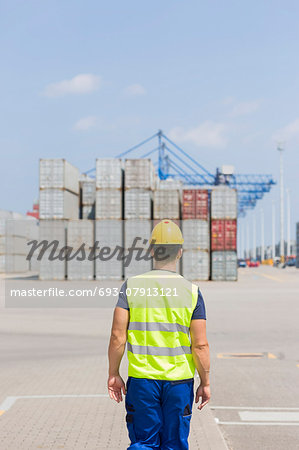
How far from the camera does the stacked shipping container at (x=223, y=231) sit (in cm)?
4134

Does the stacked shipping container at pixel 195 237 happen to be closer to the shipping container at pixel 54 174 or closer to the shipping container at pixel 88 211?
the shipping container at pixel 88 211

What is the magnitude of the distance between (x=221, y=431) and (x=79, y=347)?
594 cm

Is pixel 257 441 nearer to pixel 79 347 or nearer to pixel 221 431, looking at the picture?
pixel 221 431

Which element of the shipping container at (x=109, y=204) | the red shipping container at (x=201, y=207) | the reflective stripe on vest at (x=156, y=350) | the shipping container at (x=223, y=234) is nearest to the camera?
the reflective stripe on vest at (x=156, y=350)

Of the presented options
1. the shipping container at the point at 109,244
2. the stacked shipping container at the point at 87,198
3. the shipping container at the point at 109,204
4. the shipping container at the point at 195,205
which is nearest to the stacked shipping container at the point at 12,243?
the stacked shipping container at the point at 87,198

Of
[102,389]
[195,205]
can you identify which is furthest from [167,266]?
[195,205]

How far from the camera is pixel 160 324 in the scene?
3.78 m

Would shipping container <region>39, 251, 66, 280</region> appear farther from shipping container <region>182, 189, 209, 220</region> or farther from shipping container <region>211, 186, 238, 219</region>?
shipping container <region>211, 186, 238, 219</region>

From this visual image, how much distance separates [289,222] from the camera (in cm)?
11844

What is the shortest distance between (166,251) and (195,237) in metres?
37.6

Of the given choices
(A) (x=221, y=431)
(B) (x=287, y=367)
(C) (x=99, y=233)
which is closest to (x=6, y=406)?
(A) (x=221, y=431)

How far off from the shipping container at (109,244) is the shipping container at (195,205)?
476 cm

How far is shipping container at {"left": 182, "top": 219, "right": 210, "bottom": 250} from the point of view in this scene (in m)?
41.2

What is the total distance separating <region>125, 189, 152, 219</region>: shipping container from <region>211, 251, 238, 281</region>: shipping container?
548 cm
